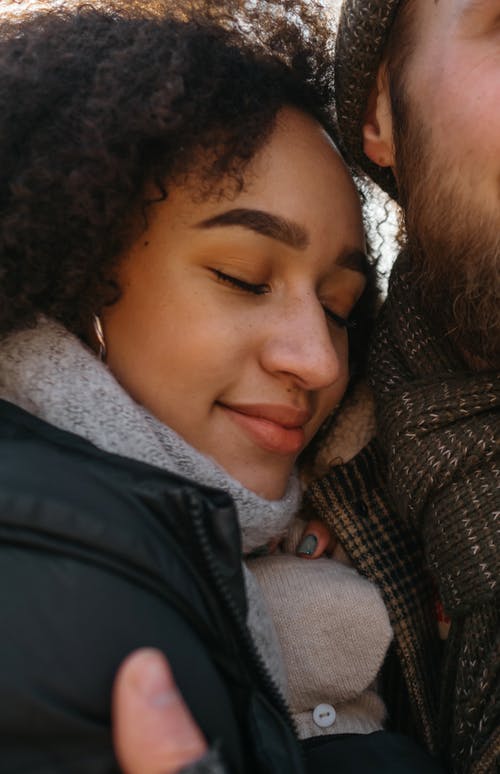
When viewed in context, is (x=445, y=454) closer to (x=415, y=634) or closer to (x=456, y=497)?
(x=456, y=497)

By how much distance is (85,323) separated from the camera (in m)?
1.66

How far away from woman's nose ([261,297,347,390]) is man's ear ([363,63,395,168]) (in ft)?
1.59

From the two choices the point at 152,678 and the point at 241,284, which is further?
the point at 241,284

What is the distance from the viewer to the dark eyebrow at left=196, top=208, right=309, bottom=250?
1.58 m

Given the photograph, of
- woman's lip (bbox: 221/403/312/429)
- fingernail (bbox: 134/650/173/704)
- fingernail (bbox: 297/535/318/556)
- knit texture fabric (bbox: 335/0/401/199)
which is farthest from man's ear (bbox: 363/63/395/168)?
fingernail (bbox: 134/650/173/704)

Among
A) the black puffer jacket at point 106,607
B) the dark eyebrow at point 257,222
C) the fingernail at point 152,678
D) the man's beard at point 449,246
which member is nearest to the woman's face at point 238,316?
the dark eyebrow at point 257,222

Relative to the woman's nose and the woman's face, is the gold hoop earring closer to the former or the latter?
the woman's face

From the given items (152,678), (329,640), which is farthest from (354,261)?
(152,678)

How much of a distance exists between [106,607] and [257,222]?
864mm

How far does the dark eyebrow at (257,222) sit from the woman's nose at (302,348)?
15 cm

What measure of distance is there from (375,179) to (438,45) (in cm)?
41

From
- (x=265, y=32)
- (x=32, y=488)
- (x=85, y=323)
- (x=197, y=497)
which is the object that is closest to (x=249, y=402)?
(x=85, y=323)

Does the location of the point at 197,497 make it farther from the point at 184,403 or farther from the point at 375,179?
the point at 375,179

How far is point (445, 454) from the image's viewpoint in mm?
1626
